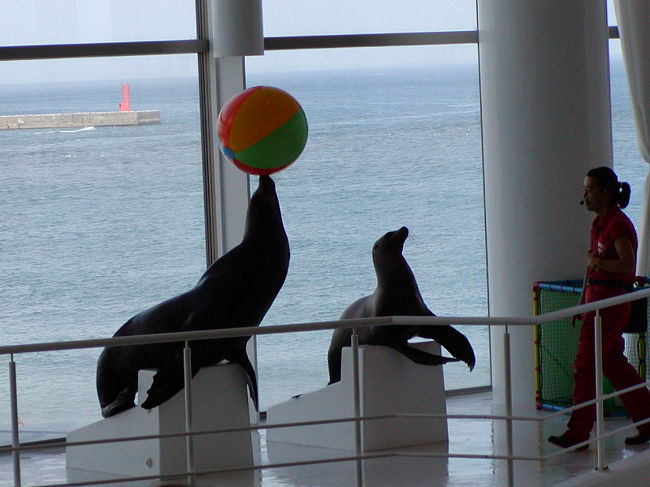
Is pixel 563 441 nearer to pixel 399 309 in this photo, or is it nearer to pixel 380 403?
pixel 380 403

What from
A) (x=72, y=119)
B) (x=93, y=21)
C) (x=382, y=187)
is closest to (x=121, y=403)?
(x=93, y=21)

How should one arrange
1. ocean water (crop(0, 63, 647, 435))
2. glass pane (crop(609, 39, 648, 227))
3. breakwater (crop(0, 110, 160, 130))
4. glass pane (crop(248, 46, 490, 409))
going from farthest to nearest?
glass pane (crop(609, 39, 648, 227)) < glass pane (crop(248, 46, 490, 409)) < ocean water (crop(0, 63, 647, 435)) < breakwater (crop(0, 110, 160, 130))

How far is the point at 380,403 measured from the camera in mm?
5262

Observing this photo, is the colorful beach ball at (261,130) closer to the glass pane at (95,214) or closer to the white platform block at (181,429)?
the white platform block at (181,429)

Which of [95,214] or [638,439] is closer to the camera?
[638,439]

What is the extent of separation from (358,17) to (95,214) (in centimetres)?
831

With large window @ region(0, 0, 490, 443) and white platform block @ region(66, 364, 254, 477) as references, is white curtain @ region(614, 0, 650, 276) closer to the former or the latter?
white platform block @ region(66, 364, 254, 477)

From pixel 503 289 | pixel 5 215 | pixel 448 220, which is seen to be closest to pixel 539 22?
pixel 503 289

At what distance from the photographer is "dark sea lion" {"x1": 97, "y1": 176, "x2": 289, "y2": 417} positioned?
16.3 feet

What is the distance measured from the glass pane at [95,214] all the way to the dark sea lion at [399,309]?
21994mm

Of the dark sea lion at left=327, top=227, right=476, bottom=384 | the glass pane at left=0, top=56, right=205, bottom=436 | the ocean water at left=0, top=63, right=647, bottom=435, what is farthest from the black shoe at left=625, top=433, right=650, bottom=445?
the glass pane at left=0, top=56, right=205, bottom=436

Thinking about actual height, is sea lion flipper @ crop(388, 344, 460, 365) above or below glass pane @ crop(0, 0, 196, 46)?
below

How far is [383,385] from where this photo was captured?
5.27m

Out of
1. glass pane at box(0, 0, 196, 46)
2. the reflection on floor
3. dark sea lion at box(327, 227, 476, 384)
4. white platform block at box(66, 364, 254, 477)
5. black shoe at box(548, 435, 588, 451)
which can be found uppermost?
glass pane at box(0, 0, 196, 46)
